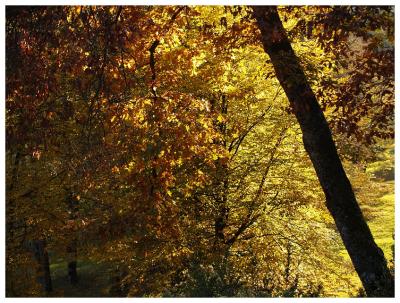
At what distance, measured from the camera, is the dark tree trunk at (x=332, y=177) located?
656cm

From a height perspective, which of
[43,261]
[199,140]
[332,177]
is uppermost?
[199,140]

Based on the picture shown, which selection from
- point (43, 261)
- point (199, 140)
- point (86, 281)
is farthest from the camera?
point (86, 281)

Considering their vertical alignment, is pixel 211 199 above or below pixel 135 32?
below

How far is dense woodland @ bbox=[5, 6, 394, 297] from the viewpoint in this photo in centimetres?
670

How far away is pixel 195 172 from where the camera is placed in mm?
9961

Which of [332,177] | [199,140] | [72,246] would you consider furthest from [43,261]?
[332,177]

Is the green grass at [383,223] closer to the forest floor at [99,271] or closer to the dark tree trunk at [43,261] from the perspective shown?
the forest floor at [99,271]

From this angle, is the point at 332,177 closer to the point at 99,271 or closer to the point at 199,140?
the point at 199,140

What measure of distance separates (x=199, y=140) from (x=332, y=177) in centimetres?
285

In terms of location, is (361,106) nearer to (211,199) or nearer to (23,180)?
(211,199)

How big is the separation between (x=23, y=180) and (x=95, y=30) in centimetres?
567

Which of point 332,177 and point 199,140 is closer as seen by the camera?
point 332,177

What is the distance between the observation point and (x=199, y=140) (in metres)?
8.70
